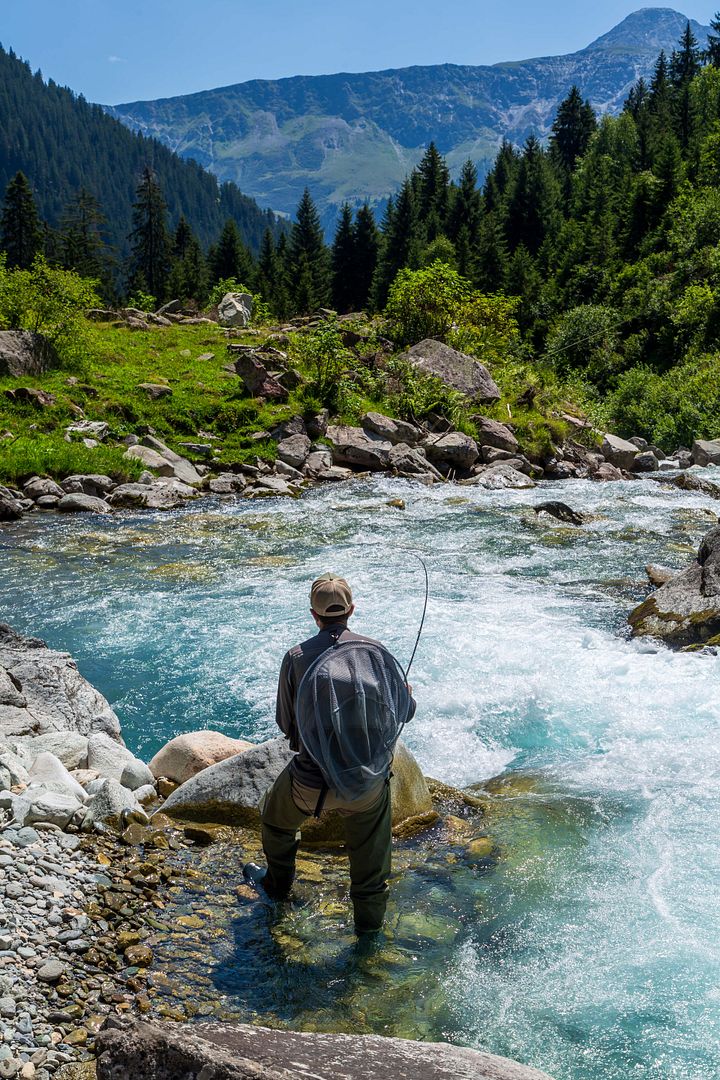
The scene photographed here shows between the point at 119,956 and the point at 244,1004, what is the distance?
0.72 m

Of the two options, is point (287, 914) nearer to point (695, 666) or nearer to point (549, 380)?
point (695, 666)

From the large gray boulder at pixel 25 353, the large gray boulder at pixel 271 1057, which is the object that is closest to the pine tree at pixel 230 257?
the large gray boulder at pixel 25 353

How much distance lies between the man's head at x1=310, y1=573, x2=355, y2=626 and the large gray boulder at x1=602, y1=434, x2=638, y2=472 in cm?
2373

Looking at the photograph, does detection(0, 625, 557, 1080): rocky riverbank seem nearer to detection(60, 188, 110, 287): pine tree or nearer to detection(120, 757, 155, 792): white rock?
detection(120, 757, 155, 792): white rock

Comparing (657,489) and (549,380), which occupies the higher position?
(549,380)

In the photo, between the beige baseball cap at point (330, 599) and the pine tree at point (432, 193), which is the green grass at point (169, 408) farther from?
the pine tree at point (432, 193)

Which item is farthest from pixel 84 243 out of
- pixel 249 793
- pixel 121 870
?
pixel 121 870

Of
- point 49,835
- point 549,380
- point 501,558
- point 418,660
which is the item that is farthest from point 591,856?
point 549,380

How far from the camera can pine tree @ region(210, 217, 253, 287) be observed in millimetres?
67438

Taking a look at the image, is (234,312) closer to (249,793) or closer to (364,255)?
(364,255)

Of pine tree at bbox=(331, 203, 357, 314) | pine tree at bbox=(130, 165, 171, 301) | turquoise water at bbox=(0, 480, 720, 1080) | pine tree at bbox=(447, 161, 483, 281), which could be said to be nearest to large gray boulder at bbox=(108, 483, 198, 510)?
turquoise water at bbox=(0, 480, 720, 1080)

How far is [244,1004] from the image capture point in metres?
4.32

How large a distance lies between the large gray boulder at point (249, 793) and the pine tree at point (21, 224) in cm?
6491

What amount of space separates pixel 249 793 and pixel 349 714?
2.15 m
